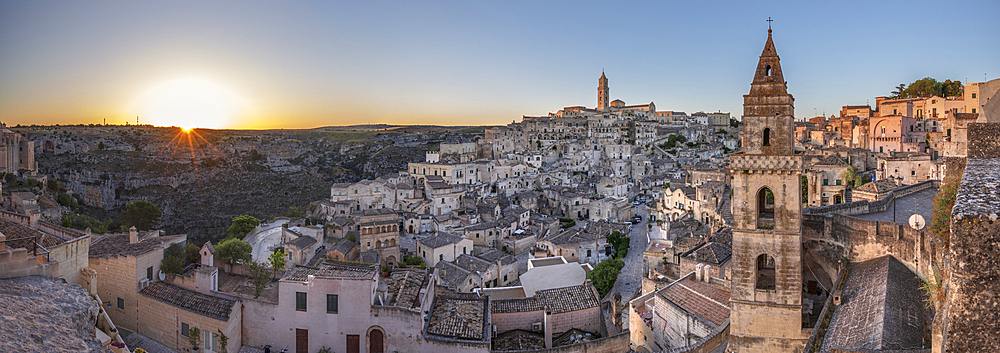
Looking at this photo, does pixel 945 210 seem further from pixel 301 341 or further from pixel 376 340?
pixel 301 341

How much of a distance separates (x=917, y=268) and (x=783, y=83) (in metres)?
4.92

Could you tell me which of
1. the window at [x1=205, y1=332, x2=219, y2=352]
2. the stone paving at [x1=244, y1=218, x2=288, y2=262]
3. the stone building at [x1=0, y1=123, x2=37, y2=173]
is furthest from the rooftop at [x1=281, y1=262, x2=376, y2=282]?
the stone building at [x1=0, y1=123, x2=37, y2=173]

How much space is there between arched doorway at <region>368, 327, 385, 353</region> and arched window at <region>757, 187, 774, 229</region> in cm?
1035

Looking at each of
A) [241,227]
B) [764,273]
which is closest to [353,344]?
[764,273]

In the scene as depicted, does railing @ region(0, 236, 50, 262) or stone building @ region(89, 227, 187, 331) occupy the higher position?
railing @ region(0, 236, 50, 262)

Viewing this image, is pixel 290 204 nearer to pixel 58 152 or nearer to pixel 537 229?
pixel 58 152

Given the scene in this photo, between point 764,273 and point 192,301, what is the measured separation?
15.7 meters

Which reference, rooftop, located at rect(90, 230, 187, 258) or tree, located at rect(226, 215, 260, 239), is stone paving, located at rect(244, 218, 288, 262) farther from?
rooftop, located at rect(90, 230, 187, 258)

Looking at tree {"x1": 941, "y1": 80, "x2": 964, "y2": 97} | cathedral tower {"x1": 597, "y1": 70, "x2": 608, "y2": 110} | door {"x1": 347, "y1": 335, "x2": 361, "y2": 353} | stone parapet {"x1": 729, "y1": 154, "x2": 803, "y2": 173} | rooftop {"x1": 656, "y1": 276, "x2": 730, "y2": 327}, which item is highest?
cathedral tower {"x1": 597, "y1": 70, "x2": 608, "y2": 110}

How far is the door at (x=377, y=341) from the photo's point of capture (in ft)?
47.3

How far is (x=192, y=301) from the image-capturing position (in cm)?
1446

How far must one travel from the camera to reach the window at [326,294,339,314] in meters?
14.4

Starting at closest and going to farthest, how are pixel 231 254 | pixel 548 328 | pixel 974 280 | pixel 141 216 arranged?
pixel 974 280 < pixel 548 328 < pixel 231 254 < pixel 141 216

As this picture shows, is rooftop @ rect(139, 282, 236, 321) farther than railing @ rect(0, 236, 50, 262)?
Yes
